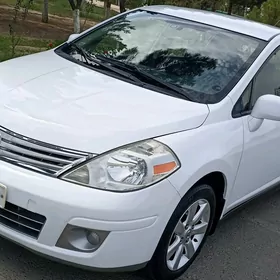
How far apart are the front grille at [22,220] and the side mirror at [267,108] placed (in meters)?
1.70

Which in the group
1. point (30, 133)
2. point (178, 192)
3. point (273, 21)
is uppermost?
point (30, 133)

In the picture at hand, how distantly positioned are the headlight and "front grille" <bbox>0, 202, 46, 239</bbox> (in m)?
0.27

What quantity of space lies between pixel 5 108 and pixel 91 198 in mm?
815

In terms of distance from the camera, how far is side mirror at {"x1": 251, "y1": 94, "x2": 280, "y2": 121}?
356 centimetres

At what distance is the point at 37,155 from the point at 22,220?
368 millimetres

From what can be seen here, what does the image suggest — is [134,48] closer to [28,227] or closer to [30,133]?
[30,133]

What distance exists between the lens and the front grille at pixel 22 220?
9.17 feet

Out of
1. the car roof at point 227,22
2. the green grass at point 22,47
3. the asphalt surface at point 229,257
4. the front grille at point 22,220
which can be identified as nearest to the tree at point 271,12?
the green grass at point 22,47

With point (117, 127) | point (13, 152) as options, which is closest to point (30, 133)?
point (13, 152)

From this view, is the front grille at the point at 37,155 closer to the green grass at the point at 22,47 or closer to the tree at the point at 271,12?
the green grass at the point at 22,47

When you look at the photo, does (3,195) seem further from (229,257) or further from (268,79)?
(268,79)

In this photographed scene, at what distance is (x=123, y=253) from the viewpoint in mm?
2824

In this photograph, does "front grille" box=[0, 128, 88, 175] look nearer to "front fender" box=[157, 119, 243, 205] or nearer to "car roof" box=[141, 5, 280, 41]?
"front fender" box=[157, 119, 243, 205]

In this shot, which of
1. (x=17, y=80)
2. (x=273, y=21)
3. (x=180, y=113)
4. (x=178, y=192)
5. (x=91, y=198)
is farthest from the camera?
(x=273, y=21)
